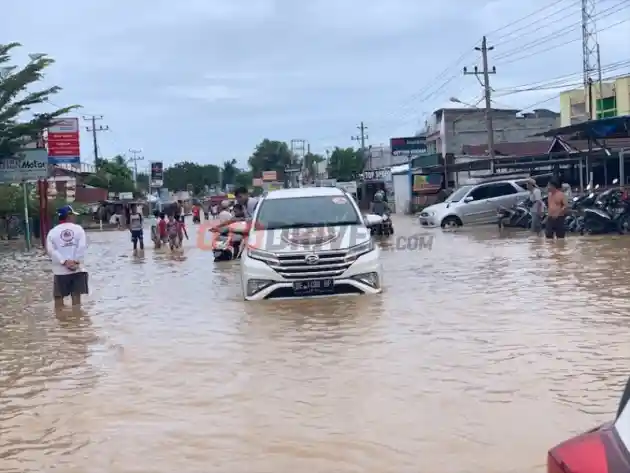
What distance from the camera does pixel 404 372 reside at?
7457 millimetres

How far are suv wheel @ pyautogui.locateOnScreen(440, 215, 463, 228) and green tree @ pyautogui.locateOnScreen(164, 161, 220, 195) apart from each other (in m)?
104

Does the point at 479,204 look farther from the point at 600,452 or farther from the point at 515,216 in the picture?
the point at 600,452

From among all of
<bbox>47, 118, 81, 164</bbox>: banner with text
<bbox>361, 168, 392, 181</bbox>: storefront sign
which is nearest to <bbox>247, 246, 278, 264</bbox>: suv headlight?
<bbox>47, 118, 81, 164</bbox>: banner with text

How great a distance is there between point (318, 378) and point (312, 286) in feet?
13.0

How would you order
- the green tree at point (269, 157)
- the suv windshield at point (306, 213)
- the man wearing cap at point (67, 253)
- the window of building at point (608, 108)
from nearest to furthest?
1. the man wearing cap at point (67, 253)
2. the suv windshield at point (306, 213)
3. the window of building at point (608, 108)
4. the green tree at point (269, 157)

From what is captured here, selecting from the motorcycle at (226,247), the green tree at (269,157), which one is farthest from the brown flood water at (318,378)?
the green tree at (269,157)

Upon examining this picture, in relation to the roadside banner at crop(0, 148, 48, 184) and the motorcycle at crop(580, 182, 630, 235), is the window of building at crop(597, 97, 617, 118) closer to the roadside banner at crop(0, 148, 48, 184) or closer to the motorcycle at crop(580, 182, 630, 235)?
the motorcycle at crop(580, 182, 630, 235)

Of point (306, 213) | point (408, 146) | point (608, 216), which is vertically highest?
point (408, 146)

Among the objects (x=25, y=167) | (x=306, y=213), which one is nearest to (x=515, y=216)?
(x=25, y=167)

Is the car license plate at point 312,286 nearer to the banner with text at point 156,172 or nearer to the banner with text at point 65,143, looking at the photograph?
the banner with text at point 65,143

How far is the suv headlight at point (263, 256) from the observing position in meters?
11.3

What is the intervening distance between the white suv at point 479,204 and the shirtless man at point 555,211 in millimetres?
8930

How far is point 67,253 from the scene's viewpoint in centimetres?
1173

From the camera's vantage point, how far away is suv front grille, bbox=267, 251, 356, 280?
11195mm
